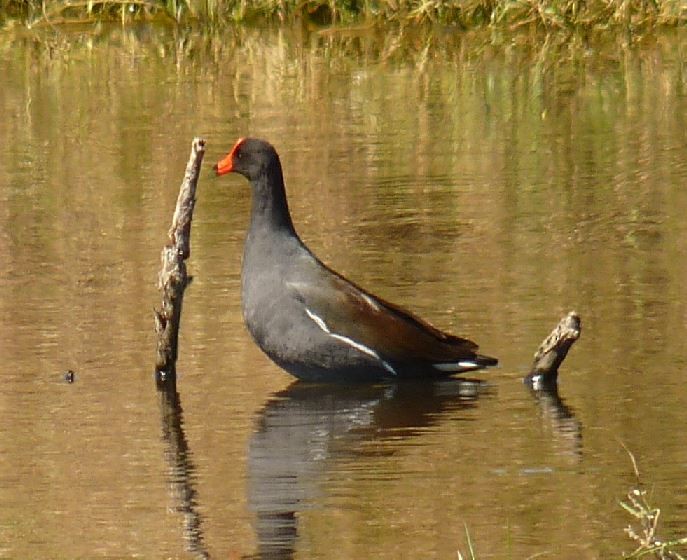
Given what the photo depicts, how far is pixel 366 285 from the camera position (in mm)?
10242

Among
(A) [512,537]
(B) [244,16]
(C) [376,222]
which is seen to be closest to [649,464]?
(A) [512,537]

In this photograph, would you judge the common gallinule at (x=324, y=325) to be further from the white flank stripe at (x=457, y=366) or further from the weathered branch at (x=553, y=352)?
the weathered branch at (x=553, y=352)

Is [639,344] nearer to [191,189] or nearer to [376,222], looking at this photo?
[191,189]

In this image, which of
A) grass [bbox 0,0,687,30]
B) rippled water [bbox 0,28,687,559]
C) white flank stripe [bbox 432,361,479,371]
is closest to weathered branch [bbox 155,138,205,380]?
rippled water [bbox 0,28,687,559]

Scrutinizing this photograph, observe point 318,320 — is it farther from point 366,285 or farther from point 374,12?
point 374,12

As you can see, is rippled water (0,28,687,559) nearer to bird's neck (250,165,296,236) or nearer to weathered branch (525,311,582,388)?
weathered branch (525,311,582,388)

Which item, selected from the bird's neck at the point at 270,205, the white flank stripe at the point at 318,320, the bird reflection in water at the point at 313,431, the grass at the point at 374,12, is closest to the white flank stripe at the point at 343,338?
the white flank stripe at the point at 318,320

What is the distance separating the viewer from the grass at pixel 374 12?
66.6 feet

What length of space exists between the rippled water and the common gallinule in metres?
0.11

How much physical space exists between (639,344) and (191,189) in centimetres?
200

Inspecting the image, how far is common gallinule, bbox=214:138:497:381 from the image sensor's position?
8.36 metres

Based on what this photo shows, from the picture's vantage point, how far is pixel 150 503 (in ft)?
22.0

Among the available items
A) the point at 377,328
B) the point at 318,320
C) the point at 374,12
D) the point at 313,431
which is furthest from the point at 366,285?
the point at 374,12

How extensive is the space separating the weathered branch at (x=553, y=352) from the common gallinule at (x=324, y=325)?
23 centimetres
